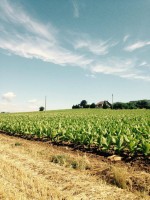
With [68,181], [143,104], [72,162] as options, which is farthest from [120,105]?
[68,181]

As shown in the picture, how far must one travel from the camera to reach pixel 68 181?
7223 millimetres

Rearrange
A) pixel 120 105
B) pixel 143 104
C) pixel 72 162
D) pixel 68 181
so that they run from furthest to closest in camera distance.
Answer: pixel 120 105 < pixel 143 104 < pixel 72 162 < pixel 68 181

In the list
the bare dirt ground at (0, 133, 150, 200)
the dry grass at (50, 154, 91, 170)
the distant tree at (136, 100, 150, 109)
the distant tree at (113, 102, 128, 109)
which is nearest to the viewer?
the bare dirt ground at (0, 133, 150, 200)

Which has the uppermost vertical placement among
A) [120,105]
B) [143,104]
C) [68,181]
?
[143,104]

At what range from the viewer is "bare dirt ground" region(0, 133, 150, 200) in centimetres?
611

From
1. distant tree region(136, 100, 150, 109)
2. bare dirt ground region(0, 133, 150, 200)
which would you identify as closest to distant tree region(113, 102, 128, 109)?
distant tree region(136, 100, 150, 109)

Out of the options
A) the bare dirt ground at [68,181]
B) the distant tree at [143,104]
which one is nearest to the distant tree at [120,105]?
the distant tree at [143,104]

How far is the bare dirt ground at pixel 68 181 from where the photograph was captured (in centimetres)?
611

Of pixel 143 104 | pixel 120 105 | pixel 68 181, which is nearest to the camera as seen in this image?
pixel 68 181

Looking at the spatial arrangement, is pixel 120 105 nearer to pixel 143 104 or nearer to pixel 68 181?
pixel 143 104

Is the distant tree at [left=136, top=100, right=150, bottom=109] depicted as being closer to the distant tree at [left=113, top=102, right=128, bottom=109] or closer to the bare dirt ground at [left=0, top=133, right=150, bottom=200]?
the distant tree at [left=113, top=102, right=128, bottom=109]

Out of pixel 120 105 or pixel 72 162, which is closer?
pixel 72 162

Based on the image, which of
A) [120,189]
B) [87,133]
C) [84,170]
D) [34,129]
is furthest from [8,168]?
[34,129]

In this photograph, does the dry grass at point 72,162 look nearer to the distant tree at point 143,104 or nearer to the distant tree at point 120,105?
the distant tree at point 143,104
